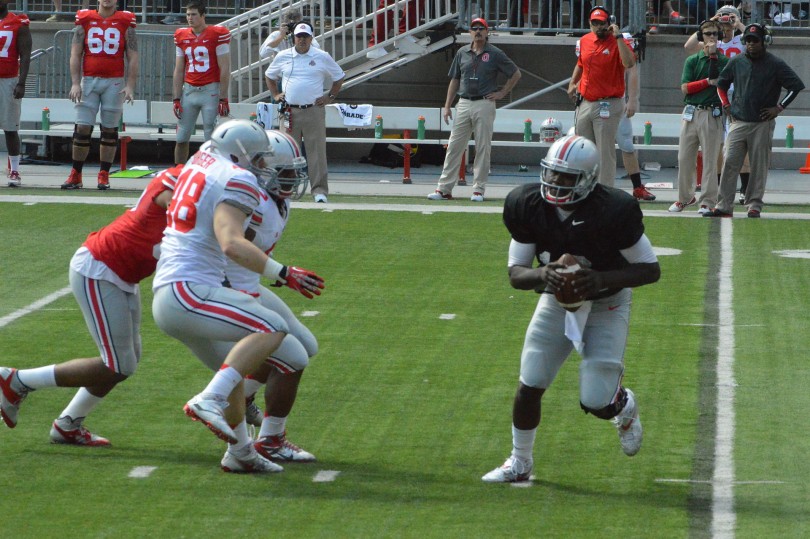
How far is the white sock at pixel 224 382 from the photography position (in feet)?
18.4

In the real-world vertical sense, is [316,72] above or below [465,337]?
above

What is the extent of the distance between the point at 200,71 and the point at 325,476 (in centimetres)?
985

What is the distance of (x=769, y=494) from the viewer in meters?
5.77

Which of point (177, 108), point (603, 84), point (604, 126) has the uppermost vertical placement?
point (603, 84)

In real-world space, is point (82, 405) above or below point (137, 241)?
below

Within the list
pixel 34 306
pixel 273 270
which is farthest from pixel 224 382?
pixel 34 306

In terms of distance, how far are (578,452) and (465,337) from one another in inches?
100

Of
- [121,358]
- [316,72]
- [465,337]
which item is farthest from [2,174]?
A: [121,358]

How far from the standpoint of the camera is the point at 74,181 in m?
15.8

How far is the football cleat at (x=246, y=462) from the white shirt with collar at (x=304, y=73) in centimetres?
912

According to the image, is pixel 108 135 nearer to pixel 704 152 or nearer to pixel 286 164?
pixel 704 152

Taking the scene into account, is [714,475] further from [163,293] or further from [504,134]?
[504,134]

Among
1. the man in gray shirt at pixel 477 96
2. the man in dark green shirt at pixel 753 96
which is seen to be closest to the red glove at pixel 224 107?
the man in gray shirt at pixel 477 96

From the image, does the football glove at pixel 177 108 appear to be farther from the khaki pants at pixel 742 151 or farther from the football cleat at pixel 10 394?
the football cleat at pixel 10 394
